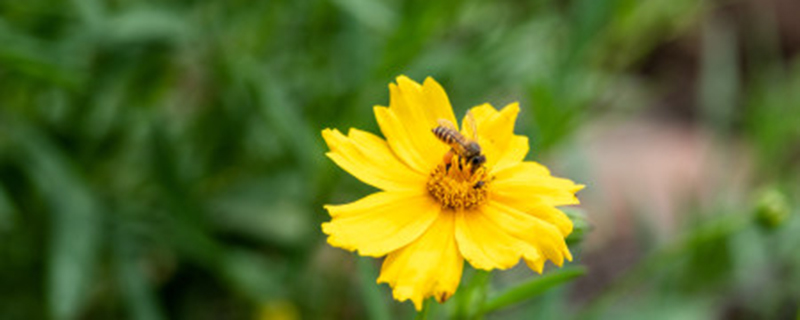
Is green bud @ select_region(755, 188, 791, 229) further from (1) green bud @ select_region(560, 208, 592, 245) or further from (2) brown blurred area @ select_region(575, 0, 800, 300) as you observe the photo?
(2) brown blurred area @ select_region(575, 0, 800, 300)

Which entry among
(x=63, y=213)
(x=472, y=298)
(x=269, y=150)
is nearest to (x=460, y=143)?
(x=472, y=298)

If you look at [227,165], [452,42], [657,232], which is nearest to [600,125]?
[452,42]

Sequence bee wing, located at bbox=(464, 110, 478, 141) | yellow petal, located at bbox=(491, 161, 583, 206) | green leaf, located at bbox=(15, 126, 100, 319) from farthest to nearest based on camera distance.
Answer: green leaf, located at bbox=(15, 126, 100, 319), bee wing, located at bbox=(464, 110, 478, 141), yellow petal, located at bbox=(491, 161, 583, 206)

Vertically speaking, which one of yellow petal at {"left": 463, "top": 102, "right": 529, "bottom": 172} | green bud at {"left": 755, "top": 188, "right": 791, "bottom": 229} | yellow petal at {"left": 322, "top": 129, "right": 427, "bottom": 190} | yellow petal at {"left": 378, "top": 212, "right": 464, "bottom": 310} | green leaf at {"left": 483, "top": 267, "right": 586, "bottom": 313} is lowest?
yellow petal at {"left": 378, "top": 212, "right": 464, "bottom": 310}

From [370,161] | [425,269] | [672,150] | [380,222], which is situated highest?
[672,150]

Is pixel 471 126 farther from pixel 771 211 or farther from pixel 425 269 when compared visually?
pixel 771 211

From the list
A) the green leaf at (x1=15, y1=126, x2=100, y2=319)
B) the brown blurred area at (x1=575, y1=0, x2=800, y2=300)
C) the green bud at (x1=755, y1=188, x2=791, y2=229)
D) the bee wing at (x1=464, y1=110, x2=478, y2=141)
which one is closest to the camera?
the bee wing at (x1=464, y1=110, x2=478, y2=141)

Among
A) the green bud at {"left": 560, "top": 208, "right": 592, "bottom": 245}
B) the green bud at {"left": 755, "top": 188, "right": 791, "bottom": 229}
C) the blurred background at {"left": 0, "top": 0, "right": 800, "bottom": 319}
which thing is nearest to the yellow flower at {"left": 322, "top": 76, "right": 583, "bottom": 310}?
the green bud at {"left": 560, "top": 208, "right": 592, "bottom": 245}
